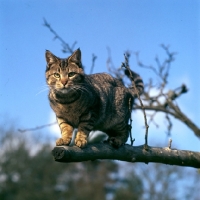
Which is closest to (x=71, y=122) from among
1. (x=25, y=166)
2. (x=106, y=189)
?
(x=25, y=166)

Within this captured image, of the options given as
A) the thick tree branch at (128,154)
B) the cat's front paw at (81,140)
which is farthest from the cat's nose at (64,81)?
the thick tree branch at (128,154)

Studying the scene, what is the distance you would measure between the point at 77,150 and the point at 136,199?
18.1 metres

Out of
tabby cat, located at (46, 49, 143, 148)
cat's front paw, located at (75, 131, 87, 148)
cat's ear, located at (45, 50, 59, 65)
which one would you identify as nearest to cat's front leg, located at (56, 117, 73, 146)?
tabby cat, located at (46, 49, 143, 148)

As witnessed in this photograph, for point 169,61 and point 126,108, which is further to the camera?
point 169,61

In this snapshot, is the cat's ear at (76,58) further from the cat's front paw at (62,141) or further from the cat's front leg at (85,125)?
the cat's front paw at (62,141)

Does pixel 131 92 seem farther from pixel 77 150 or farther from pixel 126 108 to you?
pixel 77 150

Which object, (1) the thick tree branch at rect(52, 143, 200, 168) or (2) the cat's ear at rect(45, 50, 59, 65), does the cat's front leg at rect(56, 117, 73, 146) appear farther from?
(2) the cat's ear at rect(45, 50, 59, 65)

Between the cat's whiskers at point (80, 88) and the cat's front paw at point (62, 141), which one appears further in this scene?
the cat's whiskers at point (80, 88)

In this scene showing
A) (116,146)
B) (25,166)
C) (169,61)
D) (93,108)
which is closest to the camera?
(116,146)

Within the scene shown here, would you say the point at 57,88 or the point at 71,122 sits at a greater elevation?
the point at 57,88

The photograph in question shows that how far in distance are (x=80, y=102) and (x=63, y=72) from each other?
29 centimetres

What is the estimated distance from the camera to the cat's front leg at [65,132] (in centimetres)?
318

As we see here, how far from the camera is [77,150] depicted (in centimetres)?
272

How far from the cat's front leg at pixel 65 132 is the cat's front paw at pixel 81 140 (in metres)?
0.10
